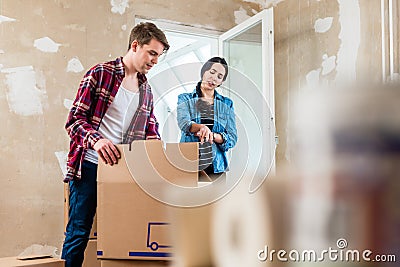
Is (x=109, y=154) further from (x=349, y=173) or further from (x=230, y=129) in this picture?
(x=349, y=173)

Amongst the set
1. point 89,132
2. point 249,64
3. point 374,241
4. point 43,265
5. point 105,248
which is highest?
point 249,64

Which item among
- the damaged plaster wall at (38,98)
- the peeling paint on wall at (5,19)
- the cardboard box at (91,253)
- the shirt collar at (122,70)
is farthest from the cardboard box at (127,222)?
the peeling paint on wall at (5,19)

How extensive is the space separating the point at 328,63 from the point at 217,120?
2681 millimetres

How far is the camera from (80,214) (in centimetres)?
188

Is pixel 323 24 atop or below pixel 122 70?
atop

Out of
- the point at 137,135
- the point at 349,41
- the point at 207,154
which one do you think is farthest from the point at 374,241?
the point at 349,41

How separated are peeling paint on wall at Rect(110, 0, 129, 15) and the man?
1.67 m

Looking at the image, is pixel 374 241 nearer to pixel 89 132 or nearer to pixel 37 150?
pixel 89 132

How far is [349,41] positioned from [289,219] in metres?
3.12

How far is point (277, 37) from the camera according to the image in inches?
149

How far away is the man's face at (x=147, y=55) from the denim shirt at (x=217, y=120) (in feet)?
2.71

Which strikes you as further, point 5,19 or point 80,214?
point 5,19

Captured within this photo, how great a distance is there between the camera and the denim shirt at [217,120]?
2.22 ft

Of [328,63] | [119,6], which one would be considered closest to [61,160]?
[119,6]
